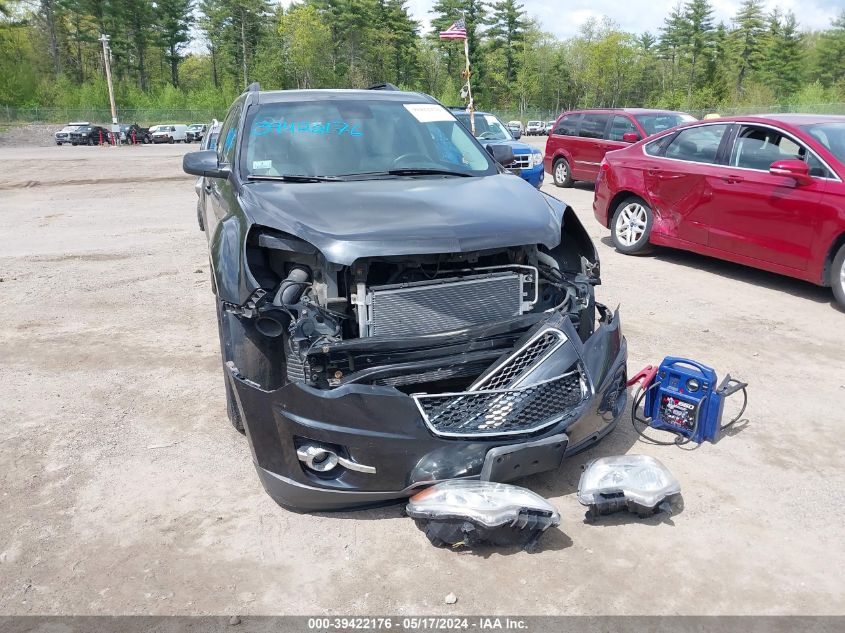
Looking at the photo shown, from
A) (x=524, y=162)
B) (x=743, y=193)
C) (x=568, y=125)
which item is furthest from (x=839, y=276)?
(x=568, y=125)

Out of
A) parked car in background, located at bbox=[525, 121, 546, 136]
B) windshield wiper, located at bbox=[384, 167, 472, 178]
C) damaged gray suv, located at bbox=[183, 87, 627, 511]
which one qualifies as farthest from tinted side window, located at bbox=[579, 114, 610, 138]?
parked car in background, located at bbox=[525, 121, 546, 136]

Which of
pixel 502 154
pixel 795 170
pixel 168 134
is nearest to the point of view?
pixel 502 154

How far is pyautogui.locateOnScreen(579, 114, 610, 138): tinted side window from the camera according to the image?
14.1 metres

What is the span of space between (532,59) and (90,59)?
173 feet

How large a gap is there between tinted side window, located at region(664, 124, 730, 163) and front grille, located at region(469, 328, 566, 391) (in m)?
4.92

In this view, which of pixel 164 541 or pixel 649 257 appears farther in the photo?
pixel 649 257

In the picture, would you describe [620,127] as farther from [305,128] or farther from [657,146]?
[305,128]

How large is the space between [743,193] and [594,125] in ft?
26.7

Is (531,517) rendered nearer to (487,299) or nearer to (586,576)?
A: (586,576)

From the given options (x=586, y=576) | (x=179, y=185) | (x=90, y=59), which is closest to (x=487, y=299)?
(x=586, y=576)

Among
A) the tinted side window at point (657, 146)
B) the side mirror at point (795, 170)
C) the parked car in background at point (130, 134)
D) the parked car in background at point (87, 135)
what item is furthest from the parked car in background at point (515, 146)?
the parked car in background at point (130, 134)

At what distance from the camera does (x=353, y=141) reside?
450cm

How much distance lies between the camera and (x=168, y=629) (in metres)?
2.45

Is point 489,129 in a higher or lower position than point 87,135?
lower
